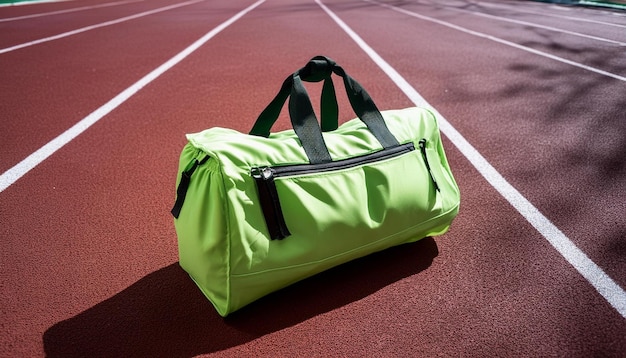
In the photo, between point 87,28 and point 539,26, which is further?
point 539,26

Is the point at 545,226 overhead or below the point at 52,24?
below

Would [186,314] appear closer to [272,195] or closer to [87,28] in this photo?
[272,195]

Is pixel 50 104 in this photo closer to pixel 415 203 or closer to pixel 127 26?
pixel 415 203

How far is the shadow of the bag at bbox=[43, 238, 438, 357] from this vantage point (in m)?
1.75

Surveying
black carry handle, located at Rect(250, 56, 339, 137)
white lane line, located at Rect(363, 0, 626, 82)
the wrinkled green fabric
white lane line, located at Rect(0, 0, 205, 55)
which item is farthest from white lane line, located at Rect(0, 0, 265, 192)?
white lane line, located at Rect(363, 0, 626, 82)

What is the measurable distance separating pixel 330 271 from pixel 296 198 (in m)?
0.51

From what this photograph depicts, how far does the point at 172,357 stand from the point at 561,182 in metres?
2.56

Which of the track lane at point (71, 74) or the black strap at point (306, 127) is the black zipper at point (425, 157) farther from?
the track lane at point (71, 74)

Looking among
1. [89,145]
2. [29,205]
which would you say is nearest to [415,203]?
[29,205]

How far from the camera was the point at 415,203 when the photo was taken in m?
2.10

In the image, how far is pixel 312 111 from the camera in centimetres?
202

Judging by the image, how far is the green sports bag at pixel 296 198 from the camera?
1760mm

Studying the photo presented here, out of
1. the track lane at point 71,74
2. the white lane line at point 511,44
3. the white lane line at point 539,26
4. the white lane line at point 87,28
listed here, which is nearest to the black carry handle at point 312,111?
the track lane at point 71,74

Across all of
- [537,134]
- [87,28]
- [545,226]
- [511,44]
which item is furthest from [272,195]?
[87,28]
